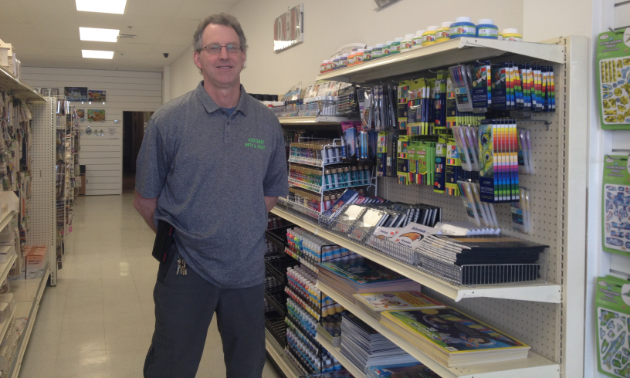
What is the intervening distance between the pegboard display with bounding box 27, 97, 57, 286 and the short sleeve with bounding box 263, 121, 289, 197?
4.18 metres

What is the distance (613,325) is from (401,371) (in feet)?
3.05

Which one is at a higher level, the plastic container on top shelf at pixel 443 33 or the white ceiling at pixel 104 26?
the white ceiling at pixel 104 26

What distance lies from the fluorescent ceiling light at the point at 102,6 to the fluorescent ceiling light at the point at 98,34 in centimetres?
153

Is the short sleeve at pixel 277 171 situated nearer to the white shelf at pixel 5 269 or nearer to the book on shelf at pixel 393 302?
the book on shelf at pixel 393 302

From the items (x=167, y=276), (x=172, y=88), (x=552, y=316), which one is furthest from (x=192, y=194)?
(x=172, y=88)

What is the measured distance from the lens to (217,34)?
215 cm

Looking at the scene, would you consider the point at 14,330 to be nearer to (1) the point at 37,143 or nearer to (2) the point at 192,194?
(2) the point at 192,194

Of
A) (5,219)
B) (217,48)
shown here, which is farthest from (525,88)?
(5,219)

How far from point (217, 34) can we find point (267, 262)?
89.6 inches

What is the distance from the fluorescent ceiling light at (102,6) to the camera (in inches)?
295

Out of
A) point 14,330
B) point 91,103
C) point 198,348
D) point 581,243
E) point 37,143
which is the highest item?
point 91,103

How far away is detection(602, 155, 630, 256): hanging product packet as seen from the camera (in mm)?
1652

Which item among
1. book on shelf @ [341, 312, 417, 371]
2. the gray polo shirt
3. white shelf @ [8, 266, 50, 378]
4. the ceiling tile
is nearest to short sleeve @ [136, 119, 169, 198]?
the gray polo shirt

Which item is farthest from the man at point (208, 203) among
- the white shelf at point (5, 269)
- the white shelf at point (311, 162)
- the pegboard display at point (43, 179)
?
the pegboard display at point (43, 179)
